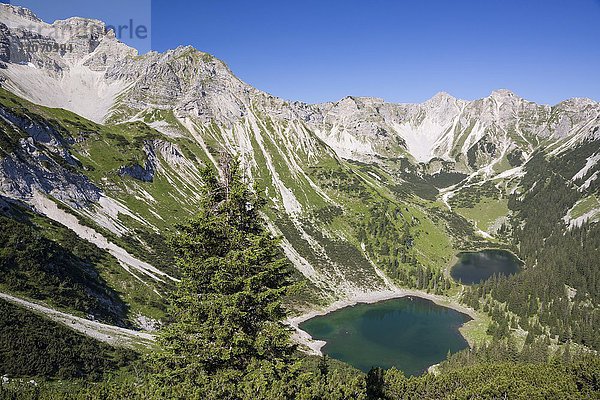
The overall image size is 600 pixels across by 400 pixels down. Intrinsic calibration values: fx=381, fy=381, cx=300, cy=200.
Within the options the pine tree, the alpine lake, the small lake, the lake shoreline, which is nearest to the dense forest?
the pine tree

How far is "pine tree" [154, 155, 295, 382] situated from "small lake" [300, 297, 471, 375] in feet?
357

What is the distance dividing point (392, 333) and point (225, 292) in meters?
141

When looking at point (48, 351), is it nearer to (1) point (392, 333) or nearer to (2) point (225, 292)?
(2) point (225, 292)

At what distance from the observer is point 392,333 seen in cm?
14700

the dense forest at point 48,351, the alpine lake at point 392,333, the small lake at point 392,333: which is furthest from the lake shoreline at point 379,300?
the dense forest at point 48,351

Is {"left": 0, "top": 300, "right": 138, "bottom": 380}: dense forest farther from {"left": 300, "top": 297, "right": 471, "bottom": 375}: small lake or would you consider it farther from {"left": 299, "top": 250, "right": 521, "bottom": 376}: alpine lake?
{"left": 299, "top": 250, "right": 521, "bottom": 376}: alpine lake

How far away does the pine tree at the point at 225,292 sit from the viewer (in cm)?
1845

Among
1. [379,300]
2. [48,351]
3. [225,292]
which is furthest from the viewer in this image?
[379,300]

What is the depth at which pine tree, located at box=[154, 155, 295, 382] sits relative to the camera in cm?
1845

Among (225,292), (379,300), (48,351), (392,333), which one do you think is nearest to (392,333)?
(392,333)

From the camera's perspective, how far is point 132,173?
19162 centimetres

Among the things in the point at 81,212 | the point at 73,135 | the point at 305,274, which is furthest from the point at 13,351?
the point at 73,135

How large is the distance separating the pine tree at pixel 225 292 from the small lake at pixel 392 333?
108840mm

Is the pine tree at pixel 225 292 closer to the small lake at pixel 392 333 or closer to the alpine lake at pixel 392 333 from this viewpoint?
the alpine lake at pixel 392 333
